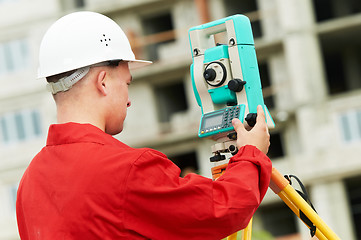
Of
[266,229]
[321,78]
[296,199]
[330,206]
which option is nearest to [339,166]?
[330,206]

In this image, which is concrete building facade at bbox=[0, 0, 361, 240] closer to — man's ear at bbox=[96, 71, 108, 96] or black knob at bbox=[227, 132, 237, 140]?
black knob at bbox=[227, 132, 237, 140]

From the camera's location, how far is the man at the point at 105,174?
2609mm

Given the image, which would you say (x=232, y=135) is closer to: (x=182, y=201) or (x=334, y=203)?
(x=182, y=201)

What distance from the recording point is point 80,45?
2.93m

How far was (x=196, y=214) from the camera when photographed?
103 inches

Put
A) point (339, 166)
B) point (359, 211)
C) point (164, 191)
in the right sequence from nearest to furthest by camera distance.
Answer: point (164, 191)
point (339, 166)
point (359, 211)

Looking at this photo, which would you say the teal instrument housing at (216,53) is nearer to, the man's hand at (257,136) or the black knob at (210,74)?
the black knob at (210,74)

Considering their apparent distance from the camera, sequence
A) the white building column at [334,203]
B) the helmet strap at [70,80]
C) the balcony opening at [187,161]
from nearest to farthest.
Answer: the helmet strap at [70,80]
the white building column at [334,203]
the balcony opening at [187,161]

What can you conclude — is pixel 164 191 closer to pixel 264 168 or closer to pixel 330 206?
pixel 264 168

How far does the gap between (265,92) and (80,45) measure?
72.3 ft

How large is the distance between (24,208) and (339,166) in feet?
65.2

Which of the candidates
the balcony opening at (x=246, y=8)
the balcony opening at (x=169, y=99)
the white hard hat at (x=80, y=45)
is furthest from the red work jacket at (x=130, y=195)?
the balcony opening at (x=169, y=99)

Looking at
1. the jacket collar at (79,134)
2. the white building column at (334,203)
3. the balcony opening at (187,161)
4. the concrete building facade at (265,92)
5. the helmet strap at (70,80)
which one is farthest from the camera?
the balcony opening at (187,161)

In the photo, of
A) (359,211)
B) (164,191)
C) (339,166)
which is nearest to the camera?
(164,191)
